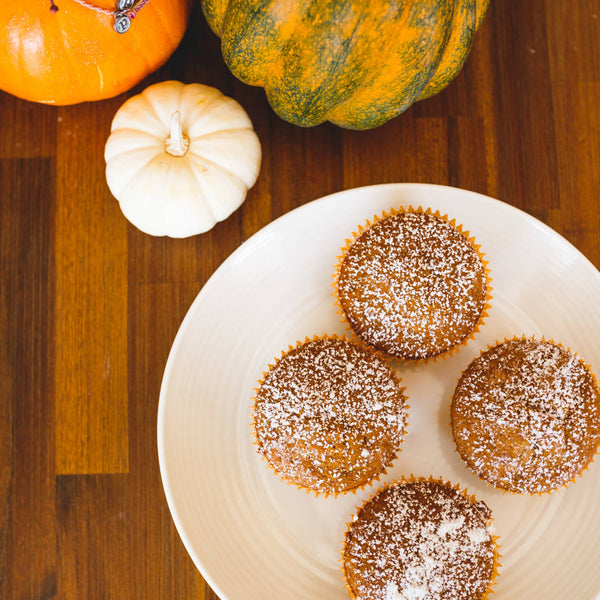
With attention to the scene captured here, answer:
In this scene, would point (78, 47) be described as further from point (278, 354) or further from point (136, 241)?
point (278, 354)

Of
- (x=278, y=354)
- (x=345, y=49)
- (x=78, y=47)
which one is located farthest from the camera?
(x=278, y=354)

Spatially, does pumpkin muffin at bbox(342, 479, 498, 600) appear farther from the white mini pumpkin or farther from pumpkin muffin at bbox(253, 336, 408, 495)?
the white mini pumpkin

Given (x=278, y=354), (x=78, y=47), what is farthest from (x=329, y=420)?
(x=78, y=47)

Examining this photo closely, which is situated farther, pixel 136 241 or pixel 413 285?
Result: pixel 136 241

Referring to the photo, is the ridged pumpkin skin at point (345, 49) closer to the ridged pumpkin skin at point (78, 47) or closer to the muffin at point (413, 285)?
the ridged pumpkin skin at point (78, 47)

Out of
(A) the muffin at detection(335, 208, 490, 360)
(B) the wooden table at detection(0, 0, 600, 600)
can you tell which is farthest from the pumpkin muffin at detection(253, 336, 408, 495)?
(B) the wooden table at detection(0, 0, 600, 600)
